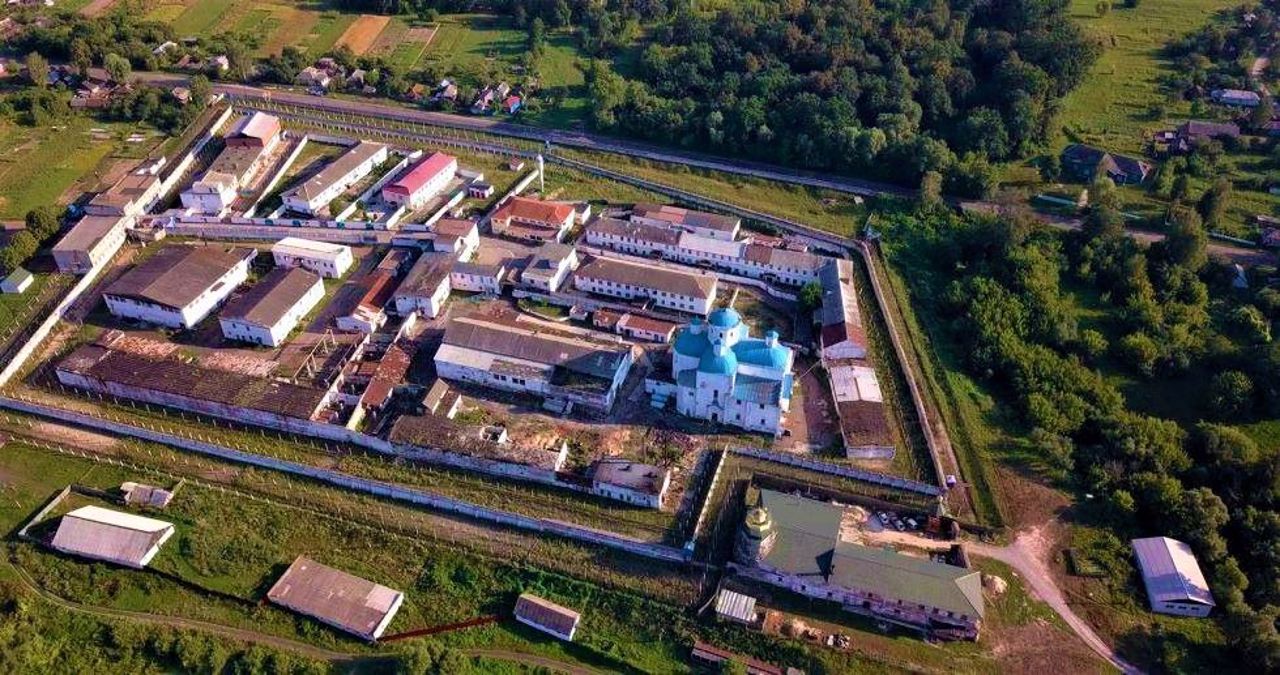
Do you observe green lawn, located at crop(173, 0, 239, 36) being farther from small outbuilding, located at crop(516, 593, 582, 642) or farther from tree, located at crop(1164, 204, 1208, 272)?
tree, located at crop(1164, 204, 1208, 272)

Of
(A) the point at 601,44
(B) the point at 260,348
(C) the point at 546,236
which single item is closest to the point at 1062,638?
(C) the point at 546,236

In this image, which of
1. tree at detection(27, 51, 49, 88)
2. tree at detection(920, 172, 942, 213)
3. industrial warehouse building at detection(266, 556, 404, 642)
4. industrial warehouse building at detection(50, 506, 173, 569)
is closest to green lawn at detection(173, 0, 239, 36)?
tree at detection(27, 51, 49, 88)

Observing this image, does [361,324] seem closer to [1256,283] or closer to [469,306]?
[469,306]

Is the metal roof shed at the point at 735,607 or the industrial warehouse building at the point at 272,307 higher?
the industrial warehouse building at the point at 272,307

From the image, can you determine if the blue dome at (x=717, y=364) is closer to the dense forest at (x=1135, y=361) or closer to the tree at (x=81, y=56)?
the dense forest at (x=1135, y=361)

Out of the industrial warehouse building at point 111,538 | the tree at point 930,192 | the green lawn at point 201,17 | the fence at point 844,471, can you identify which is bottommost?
the industrial warehouse building at point 111,538

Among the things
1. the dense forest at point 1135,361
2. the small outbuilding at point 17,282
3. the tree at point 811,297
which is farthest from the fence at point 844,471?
the small outbuilding at point 17,282
